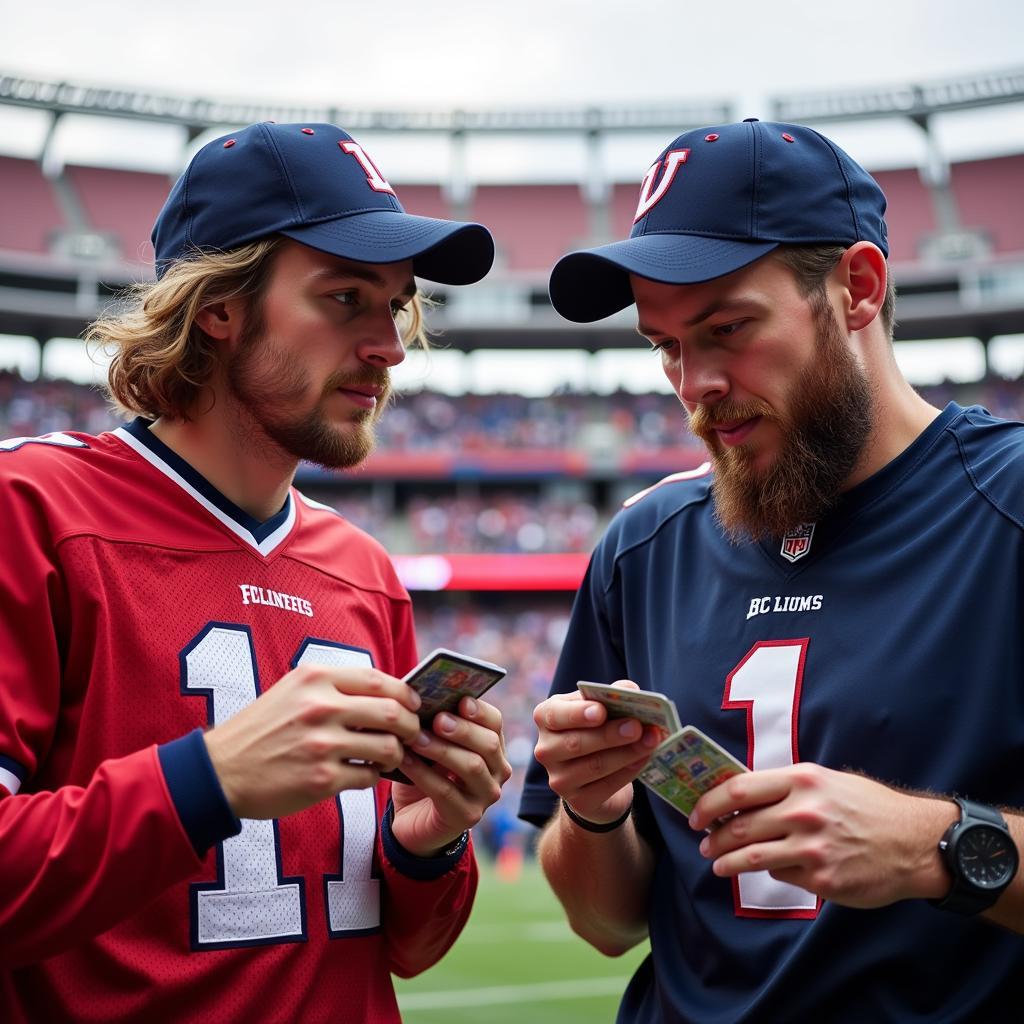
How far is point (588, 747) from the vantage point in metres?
2.04

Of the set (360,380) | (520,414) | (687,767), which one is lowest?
(687,767)

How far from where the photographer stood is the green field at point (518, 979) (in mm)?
8148

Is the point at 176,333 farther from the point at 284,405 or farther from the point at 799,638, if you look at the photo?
the point at 799,638

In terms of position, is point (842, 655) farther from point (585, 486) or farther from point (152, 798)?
point (585, 486)

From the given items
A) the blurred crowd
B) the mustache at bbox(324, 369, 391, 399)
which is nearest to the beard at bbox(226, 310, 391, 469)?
the mustache at bbox(324, 369, 391, 399)

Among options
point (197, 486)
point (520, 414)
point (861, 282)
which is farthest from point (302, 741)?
point (520, 414)

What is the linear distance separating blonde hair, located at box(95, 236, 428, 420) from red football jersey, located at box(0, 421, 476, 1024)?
0.41ft

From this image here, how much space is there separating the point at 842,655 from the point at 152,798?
1327 millimetres

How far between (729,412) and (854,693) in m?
0.64

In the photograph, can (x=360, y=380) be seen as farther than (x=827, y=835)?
Yes

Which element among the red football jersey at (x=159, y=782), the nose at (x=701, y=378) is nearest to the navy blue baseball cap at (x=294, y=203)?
the red football jersey at (x=159, y=782)

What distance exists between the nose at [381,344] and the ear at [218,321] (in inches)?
12.0

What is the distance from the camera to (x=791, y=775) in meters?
1.76

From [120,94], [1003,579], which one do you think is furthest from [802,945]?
[120,94]
